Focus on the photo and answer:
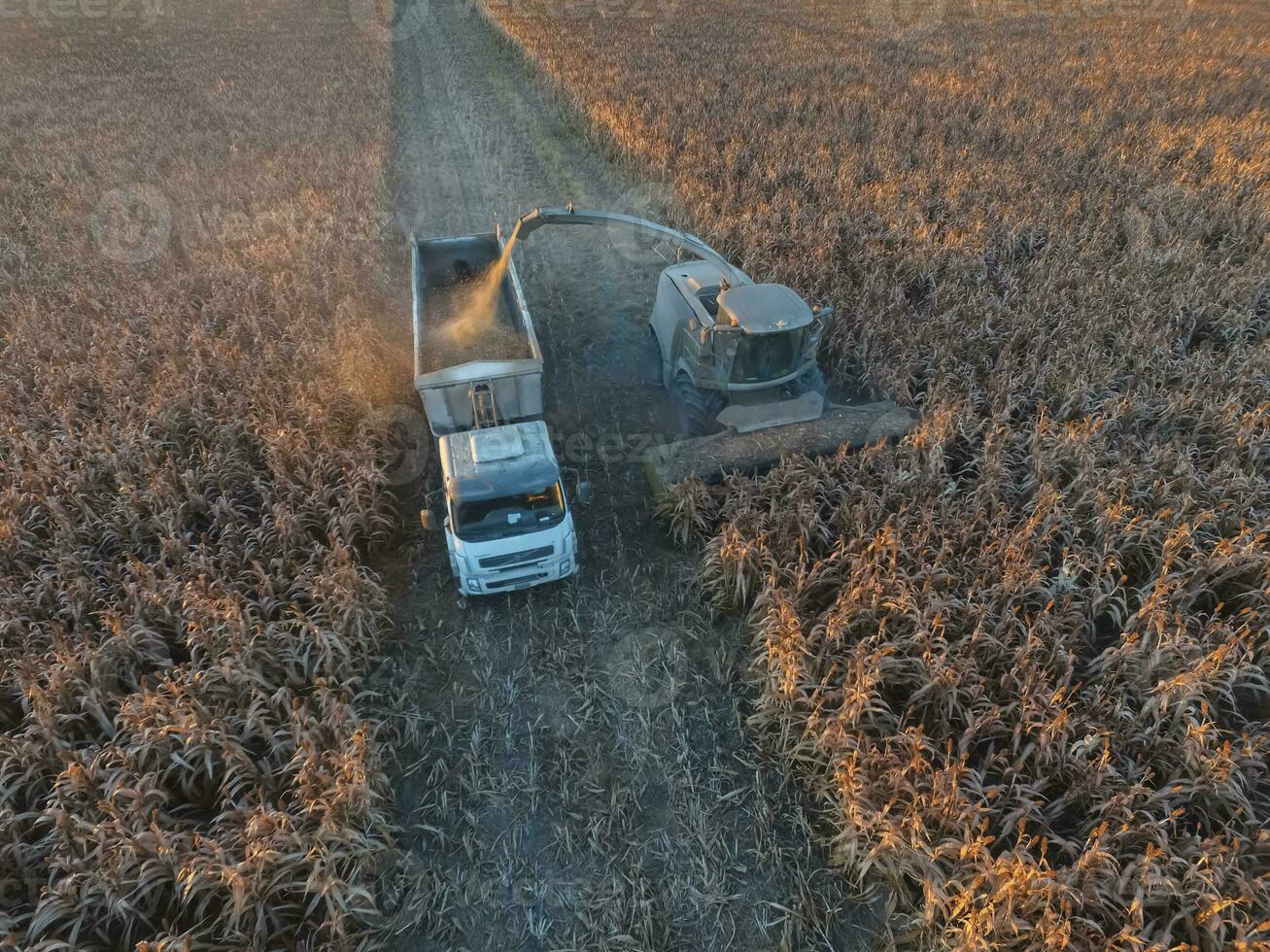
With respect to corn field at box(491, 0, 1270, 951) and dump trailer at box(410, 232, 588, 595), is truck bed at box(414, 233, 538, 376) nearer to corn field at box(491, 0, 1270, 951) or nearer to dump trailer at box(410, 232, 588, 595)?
dump trailer at box(410, 232, 588, 595)

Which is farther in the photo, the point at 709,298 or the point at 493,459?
the point at 709,298

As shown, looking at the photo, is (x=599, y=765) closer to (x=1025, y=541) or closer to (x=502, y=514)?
(x=502, y=514)

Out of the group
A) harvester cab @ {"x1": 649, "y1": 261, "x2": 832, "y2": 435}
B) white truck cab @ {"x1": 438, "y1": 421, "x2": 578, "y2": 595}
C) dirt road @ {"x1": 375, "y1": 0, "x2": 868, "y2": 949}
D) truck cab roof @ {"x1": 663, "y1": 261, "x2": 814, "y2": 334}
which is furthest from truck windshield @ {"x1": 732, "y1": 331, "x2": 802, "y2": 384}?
white truck cab @ {"x1": 438, "y1": 421, "x2": 578, "y2": 595}

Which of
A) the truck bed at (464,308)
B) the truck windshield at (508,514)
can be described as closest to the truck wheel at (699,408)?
the truck bed at (464,308)

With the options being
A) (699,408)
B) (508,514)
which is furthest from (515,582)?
(699,408)

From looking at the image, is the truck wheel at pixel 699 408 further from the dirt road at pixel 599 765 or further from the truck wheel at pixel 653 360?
the truck wheel at pixel 653 360

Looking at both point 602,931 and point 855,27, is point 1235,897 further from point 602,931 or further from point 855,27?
point 855,27
